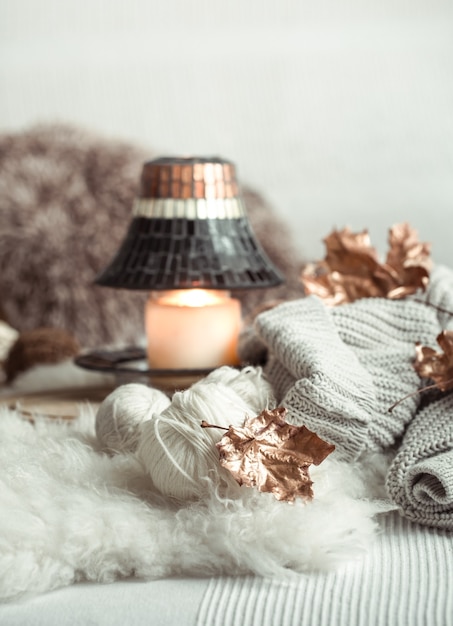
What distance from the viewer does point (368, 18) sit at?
4.59ft

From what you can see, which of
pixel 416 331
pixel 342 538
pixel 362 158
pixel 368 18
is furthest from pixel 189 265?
pixel 368 18

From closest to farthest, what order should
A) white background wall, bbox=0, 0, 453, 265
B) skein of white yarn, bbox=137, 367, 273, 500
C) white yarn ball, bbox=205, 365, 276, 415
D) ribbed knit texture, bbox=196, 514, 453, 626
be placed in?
1. ribbed knit texture, bbox=196, 514, 453, 626
2. skein of white yarn, bbox=137, 367, 273, 500
3. white yarn ball, bbox=205, 365, 276, 415
4. white background wall, bbox=0, 0, 453, 265

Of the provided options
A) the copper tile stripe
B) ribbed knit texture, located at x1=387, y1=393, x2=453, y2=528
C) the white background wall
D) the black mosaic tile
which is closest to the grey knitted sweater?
ribbed knit texture, located at x1=387, y1=393, x2=453, y2=528

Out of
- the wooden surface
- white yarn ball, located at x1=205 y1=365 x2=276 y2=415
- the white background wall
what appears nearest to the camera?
white yarn ball, located at x1=205 y1=365 x2=276 y2=415

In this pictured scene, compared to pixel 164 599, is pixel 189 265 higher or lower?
higher

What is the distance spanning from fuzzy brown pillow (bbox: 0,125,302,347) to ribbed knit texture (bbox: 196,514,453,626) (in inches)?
31.7

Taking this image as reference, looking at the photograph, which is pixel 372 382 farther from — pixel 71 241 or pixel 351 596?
pixel 71 241

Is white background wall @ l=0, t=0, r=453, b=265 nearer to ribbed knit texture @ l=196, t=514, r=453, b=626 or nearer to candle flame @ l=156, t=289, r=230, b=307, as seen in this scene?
candle flame @ l=156, t=289, r=230, b=307

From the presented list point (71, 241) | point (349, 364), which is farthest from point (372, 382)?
point (71, 241)

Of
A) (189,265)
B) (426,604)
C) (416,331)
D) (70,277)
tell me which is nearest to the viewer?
(426,604)

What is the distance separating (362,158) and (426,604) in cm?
96

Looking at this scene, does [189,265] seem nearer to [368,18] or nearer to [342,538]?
[342,538]

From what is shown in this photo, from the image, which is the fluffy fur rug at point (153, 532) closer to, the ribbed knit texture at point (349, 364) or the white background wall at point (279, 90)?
the ribbed knit texture at point (349, 364)

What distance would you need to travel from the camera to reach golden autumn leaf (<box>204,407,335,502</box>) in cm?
65
